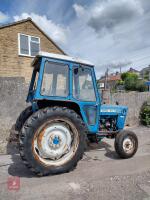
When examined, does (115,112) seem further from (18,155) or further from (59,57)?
(18,155)

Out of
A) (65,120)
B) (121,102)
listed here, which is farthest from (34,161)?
(121,102)

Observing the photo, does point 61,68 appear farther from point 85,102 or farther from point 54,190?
point 54,190

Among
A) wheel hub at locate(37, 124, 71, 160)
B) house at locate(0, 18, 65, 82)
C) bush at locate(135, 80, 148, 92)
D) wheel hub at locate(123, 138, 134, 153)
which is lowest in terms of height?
wheel hub at locate(123, 138, 134, 153)

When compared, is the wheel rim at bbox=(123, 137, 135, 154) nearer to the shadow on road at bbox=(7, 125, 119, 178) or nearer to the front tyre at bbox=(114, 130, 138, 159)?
the front tyre at bbox=(114, 130, 138, 159)

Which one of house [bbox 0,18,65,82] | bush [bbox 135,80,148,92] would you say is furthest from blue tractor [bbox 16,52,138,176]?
bush [bbox 135,80,148,92]

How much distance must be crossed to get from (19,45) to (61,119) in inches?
367

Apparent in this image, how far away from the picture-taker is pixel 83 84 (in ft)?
14.9

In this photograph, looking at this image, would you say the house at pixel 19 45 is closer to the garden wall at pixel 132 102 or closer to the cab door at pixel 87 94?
the garden wall at pixel 132 102

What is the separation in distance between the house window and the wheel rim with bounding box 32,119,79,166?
9.14 m

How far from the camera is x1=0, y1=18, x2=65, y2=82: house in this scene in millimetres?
11406

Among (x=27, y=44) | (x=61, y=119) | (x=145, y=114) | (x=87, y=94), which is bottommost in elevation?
(x=145, y=114)

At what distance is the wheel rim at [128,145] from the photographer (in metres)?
4.68

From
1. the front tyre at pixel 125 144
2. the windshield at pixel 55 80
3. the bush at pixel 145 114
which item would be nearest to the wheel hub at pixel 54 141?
the windshield at pixel 55 80

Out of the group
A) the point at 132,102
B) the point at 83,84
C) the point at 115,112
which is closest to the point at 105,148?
the point at 115,112
